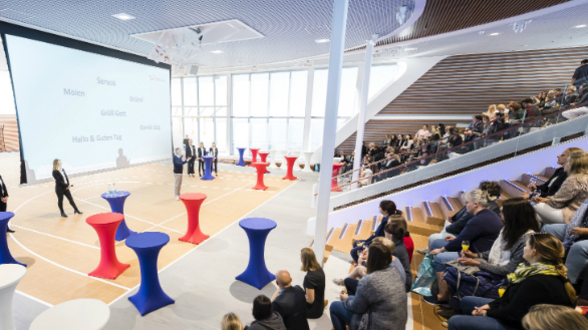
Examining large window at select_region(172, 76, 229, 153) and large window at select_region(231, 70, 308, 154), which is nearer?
large window at select_region(231, 70, 308, 154)

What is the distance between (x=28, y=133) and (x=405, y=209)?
8.27 m

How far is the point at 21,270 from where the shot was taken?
2.65 m

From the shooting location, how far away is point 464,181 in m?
5.76

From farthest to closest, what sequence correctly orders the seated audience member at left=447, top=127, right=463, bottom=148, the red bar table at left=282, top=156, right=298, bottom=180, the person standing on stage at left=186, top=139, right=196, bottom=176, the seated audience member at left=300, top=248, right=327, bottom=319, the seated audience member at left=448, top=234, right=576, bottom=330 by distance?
the red bar table at left=282, top=156, right=298, bottom=180
the person standing on stage at left=186, top=139, right=196, bottom=176
the seated audience member at left=447, top=127, right=463, bottom=148
the seated audience member at left=300, top=248, right=327, bottom=319
the seated audience member at left=448, top=234, right=576, bottom=330

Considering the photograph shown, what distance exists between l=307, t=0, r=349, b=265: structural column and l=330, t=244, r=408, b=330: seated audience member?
1.70m

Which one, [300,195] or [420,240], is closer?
[420,240]

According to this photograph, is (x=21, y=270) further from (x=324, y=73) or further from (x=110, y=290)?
(x=324, y=73)

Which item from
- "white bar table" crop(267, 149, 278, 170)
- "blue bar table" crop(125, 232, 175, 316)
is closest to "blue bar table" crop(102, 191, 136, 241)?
"blue bar table" crop(125, 232, 175, 316)

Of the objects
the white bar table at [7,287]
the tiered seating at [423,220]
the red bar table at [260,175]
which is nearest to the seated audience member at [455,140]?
the tiered seating at [423,220]

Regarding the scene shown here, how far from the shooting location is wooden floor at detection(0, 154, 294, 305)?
389 cm

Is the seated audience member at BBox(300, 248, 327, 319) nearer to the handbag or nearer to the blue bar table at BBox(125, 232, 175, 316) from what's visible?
the handbag

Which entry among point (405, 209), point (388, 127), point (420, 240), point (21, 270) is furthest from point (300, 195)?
point (21, 270)

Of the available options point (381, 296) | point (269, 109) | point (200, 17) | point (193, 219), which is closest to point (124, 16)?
point (200, 17)

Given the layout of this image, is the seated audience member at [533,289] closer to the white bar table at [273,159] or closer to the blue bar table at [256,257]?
the blue bar table at [256,257]
